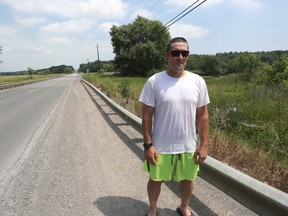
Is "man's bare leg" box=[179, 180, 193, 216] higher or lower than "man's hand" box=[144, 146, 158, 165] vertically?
lower

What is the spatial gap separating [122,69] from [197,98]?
7713 cm

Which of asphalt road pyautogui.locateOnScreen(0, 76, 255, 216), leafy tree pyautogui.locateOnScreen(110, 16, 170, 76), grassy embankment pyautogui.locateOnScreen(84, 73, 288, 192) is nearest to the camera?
asphalt road pyautogui.locateOnScreen(0, 76, 255, 216)

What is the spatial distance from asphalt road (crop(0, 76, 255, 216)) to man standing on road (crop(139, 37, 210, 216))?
27.7 inches

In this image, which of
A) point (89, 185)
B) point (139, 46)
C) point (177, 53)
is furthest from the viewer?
point (139, 46)

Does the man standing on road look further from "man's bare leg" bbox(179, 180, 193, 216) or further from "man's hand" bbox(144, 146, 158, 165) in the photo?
"man's bare leg" bbox(179, 180, 193, 216)

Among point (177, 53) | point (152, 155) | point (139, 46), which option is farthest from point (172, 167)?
point (139, 46)

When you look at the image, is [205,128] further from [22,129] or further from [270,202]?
[22,129]

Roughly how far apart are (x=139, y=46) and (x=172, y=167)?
71.8 m

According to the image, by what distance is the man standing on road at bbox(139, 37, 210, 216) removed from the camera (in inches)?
123

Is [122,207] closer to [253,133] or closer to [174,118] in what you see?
[174,118]

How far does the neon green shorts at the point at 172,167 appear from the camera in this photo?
10.7 ft

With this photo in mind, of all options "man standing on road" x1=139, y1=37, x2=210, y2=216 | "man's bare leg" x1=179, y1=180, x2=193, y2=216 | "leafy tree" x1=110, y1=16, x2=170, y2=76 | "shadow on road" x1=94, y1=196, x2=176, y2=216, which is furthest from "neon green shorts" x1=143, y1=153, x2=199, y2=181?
"leafy tree" x1=110, y1=16, x2=170, y2=76

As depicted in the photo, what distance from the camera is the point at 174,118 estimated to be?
10.4 ft

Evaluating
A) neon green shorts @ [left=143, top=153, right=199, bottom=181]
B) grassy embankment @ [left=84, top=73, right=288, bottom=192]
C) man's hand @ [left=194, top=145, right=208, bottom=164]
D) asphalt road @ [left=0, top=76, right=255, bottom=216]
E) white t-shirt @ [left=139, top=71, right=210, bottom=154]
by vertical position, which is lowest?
asphalt road @ [left=0, top=76, right=255, bottom=216]
